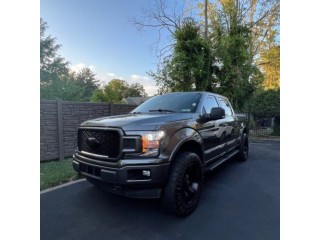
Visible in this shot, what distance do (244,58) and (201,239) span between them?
1081 centimetres

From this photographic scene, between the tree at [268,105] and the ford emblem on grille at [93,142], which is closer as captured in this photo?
the ford emblem on grille at [93,142]

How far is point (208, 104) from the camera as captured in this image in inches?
156

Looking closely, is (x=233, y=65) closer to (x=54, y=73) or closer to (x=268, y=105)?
(x=268, y=105)

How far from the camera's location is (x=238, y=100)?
476 inches

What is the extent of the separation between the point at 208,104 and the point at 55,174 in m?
3.36

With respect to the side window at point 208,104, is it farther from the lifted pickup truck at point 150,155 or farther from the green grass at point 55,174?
the green grass at point 55,174

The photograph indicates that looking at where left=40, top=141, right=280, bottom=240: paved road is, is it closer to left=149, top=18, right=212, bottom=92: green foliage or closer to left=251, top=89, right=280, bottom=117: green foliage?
left=149, top=18, right=212, bottom=92: green foliage

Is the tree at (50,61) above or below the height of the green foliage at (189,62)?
above

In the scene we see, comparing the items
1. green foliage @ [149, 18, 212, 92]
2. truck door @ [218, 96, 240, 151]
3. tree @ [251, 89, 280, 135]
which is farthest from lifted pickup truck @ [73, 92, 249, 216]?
tree @ [251, 89, 280, 135]

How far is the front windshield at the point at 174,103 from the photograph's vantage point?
11.7 feet

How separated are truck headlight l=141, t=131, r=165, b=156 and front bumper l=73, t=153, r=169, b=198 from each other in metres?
0.08

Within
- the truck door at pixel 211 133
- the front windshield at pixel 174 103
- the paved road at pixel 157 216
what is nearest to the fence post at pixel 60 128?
the paved road at pixel 157 216

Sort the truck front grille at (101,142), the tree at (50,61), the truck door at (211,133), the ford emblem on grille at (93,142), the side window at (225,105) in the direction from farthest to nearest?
1. the tree at (50,61)
2. the side window at (225,105)
3. the truck door at (211,133)
4. the ford emblem on grille at (93,142)
5. the truck front grille at (101,142)

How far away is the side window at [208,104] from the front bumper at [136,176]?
1496 mm
